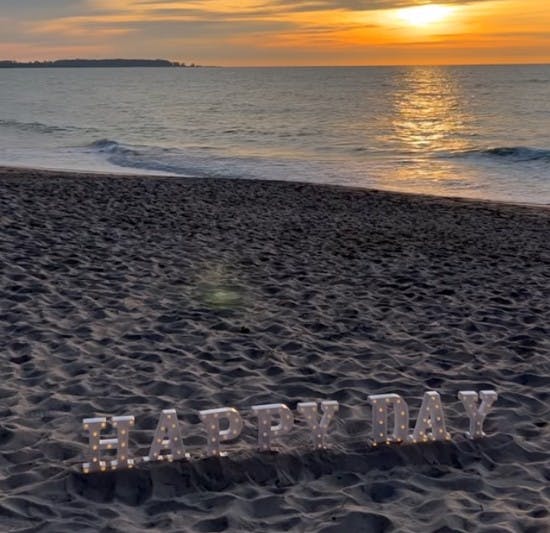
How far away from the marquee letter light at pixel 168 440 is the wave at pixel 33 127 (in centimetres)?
4563

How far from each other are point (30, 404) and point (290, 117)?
5828cm

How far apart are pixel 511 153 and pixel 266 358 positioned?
103 ft

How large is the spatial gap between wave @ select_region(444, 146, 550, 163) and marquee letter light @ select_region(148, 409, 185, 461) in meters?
30.8

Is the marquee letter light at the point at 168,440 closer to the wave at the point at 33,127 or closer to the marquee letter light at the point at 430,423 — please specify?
the marquee letter light at the point at 430,423

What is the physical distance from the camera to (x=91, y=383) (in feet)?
21.1

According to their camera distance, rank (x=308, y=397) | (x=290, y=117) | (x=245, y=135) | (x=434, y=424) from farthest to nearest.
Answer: (x=290, y=117) → (x=245, y=135) → (x=308, y=397) → (x=434, y=424)

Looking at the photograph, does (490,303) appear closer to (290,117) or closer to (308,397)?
(308,397)

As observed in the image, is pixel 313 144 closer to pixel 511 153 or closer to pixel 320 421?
pixel 511 153

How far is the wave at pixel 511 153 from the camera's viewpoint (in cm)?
3350

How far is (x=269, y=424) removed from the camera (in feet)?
17.3

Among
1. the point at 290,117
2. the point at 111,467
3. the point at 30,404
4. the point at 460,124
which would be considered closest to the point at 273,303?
the point at 30,404

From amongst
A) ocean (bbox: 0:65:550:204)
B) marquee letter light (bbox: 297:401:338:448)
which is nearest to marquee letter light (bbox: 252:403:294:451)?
marquee letter light (bbox: 297:401:338:448)

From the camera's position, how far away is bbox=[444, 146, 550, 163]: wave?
3350cm

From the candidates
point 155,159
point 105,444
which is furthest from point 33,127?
point 105,444
